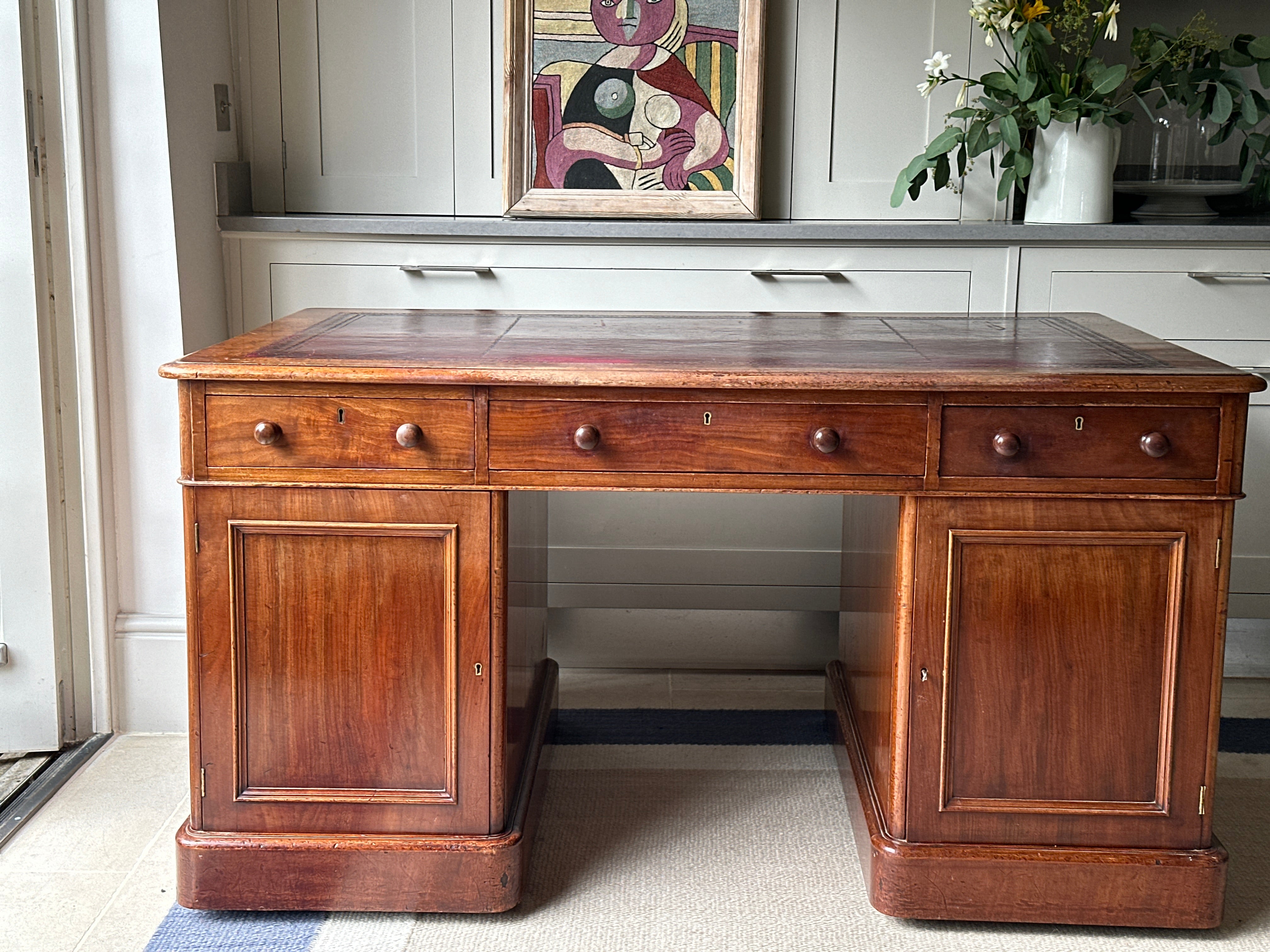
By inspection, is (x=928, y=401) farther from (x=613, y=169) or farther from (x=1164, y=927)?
(x=613, y=169)

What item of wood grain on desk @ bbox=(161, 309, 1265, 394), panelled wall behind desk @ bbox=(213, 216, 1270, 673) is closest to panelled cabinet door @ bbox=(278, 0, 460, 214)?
panelled wall behind desk @ bbox=(213, 216, 1270, 673)

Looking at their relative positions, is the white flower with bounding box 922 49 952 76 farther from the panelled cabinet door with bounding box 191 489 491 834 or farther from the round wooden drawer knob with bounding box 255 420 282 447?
the round wooden drawer knob with bounding box 255 420 282 447

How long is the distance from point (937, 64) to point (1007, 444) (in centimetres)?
136

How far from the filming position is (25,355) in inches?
91.7

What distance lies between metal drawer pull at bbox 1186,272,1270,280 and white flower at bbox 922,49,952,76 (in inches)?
27.8

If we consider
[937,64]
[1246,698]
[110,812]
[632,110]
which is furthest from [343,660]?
[1246,698]

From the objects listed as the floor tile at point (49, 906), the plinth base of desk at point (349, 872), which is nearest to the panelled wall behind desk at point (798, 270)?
the plinth base of desk at point (349, 872)

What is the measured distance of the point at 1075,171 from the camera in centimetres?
279

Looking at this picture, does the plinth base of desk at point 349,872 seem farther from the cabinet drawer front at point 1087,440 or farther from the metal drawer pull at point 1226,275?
the metal drawer pull at point 1226,275

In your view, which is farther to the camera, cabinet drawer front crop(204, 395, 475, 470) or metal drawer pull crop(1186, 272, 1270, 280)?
metal drawer pull crop(1186, 272, 1270, 280)

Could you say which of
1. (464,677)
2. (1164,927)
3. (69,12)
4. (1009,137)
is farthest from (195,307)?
(1164,927)

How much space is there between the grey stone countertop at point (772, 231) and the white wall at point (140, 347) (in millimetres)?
326

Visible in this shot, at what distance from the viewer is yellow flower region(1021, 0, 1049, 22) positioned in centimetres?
269

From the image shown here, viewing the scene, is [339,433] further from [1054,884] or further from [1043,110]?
[1043,110]
